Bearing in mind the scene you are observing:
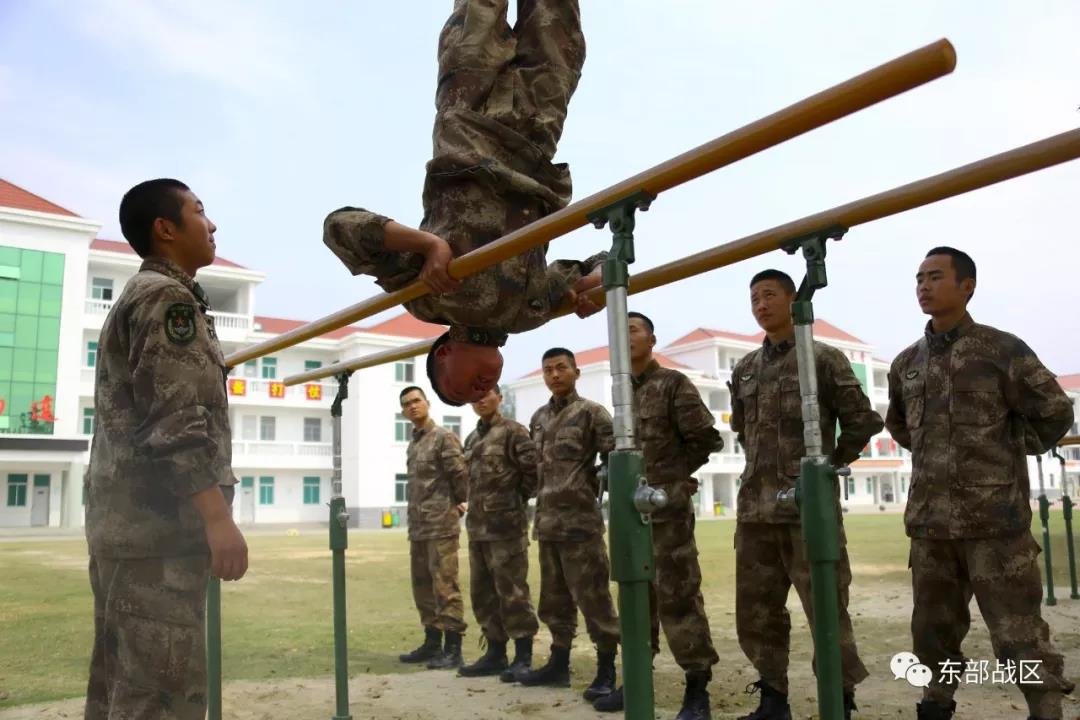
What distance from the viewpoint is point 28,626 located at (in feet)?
21.4

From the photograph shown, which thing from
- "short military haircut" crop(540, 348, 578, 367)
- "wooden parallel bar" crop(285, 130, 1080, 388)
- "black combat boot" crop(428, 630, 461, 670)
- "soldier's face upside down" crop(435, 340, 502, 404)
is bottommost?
"black combat boot" crop(428, 630, 461, 670)

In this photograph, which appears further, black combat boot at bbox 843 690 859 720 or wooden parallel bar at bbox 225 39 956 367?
black combat boot at bbox 843 690 859 720

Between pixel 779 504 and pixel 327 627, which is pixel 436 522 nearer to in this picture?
pixel 327 627

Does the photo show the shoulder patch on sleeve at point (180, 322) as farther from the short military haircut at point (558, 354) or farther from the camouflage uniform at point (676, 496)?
the short military haircut at point (558, 354)

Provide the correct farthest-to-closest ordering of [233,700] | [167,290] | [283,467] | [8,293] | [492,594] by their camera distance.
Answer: [283,467] → [8,293] → [492,594] → [233,700] → [167,290]

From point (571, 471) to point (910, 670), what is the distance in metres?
1.92

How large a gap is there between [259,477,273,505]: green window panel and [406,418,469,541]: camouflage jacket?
2487 centimetres

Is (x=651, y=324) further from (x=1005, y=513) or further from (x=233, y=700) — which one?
(x=233, y=700)

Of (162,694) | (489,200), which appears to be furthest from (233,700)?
(489,200)

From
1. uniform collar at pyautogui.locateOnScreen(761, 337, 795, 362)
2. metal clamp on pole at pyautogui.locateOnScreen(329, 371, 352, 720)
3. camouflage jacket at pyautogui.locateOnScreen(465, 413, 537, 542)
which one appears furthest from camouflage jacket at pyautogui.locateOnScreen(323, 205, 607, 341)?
camouflage jacket at pyautogui.locateOnScreen(465, 413, 537, 542)

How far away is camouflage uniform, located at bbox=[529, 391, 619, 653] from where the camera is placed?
182 inches

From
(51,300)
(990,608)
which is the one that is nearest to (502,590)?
(990,608)

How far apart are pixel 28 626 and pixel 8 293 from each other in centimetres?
2158

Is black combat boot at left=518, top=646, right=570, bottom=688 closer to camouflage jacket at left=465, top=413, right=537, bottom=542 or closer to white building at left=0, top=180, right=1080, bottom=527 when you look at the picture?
camouflage jacket at left=465, top=413, right=537, bottom=542
